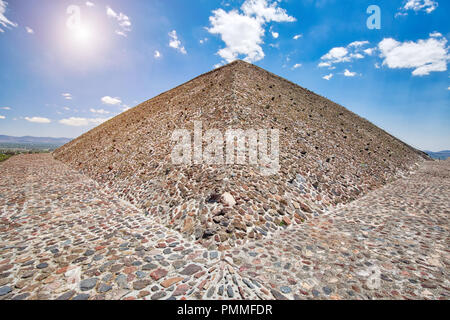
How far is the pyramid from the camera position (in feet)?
27.8

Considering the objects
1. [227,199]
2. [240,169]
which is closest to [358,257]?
[227,199]

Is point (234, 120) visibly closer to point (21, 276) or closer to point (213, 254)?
point (213, 254)

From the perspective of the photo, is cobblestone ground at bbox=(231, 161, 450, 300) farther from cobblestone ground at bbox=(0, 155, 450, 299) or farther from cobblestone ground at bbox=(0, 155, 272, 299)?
cobblestone ground at bbox=(0, 155, 272, 299)

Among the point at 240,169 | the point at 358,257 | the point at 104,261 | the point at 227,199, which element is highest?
the point at 240,169

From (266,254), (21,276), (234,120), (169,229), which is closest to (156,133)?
(234,120)

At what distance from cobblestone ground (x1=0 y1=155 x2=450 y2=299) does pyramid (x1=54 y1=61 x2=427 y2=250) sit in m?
0.93

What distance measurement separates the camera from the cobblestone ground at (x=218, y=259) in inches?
187

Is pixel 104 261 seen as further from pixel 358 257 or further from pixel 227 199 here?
pixel 358 257

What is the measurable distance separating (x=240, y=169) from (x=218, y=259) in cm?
579

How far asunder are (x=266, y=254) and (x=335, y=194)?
8821 mm

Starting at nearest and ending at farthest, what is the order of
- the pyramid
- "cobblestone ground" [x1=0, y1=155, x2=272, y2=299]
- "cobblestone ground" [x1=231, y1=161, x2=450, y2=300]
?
"cobblestone ground" [x1=0, y1=155, x2=272, y2=299] < "cobblestone ground" [x1=231, y1=161, x2=450, y2=300] < the pyramid

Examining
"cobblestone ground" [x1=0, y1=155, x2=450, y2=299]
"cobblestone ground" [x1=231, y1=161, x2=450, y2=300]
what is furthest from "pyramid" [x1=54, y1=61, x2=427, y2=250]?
"cobblestone ground" [x1=231, y1=161, x2=450, y2=300]

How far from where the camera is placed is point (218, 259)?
6086mm

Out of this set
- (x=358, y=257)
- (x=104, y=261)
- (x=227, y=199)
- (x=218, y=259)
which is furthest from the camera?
(x=227, y=199)
